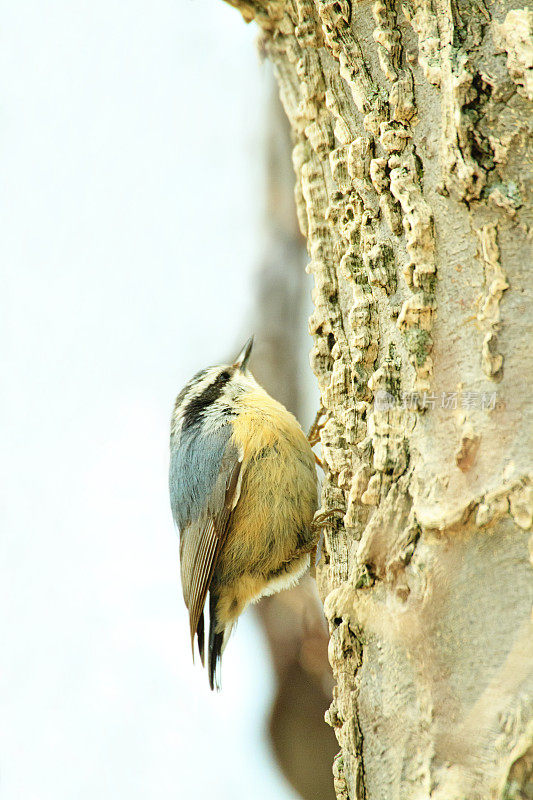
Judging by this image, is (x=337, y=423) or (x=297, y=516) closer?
(x=337, y=423)

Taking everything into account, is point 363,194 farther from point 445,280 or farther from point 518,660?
point 518,660

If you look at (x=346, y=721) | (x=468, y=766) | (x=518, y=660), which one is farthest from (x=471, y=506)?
(x=346, y=721)

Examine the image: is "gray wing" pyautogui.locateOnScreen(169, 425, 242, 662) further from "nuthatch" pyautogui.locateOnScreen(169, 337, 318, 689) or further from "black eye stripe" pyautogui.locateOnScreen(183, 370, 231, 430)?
"black eye stripe" pyautogui.locateOnScreen(183, 370, 231, 430)

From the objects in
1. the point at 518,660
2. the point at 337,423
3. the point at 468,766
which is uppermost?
the point at 337,423

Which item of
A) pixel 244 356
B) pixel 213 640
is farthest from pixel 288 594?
pixel 244 356

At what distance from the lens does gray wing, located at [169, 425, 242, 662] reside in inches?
110

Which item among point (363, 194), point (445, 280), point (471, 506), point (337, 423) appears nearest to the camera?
point (471, 506)

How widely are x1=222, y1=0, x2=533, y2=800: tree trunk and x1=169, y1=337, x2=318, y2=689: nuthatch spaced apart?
59 centimetres

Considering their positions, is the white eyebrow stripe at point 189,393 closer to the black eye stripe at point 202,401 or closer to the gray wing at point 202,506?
the black eye stripe at point 202,401

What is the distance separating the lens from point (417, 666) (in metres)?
1.60

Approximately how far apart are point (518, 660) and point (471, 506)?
303 mm

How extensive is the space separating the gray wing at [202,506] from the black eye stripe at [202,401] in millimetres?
164

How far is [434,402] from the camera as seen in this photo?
1.72 meters

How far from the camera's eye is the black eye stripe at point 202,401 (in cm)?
313
